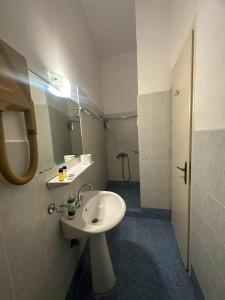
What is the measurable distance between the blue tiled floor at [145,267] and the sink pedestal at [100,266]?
3.0 inches

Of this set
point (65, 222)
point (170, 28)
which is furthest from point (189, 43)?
point (65, 222)

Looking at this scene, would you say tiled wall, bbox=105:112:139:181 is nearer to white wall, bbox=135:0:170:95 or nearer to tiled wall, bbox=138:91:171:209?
tiled wall, bbox=138:91:171:209

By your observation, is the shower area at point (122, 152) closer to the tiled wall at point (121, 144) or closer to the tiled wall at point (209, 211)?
the tiled wall at point (121, 144)

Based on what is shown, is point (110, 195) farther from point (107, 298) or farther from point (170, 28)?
point (170, 28)

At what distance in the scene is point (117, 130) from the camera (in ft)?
9.79

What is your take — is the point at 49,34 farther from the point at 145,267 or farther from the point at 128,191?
the point at 128,191

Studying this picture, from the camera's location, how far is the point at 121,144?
3014mm

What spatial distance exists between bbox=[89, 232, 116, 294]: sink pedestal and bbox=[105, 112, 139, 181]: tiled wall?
6.49 feet

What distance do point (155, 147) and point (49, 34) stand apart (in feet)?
5.19

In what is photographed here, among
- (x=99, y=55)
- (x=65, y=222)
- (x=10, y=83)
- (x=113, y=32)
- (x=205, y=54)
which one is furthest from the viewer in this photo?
(x=99, y=55)

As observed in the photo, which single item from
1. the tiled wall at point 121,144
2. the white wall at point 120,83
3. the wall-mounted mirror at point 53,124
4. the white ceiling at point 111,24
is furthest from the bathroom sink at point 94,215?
the white ceiling at point 111,24

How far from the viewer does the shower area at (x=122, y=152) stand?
2.92 m

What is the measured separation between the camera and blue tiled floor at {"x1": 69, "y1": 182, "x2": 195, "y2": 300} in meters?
1.16

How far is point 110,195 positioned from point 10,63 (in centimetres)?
122
